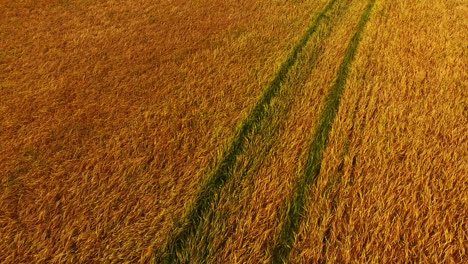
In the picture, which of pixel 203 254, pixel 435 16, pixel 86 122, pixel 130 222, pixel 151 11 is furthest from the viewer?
pixel 151 11

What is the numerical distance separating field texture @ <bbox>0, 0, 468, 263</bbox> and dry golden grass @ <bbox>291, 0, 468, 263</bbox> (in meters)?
0.01

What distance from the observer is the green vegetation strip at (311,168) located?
6.79 ft

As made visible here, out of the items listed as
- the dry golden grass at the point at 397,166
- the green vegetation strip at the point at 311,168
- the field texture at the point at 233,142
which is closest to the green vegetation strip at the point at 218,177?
the field texture at the point at 233,142

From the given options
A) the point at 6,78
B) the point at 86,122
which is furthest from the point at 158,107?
the point at 6,78

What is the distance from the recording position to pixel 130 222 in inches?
85.7

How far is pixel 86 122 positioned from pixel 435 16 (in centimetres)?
537

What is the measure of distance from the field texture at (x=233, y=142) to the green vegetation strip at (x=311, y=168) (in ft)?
0.04

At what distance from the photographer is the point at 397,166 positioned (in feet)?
8.31

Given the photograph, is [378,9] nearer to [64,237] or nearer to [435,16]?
[435,16]

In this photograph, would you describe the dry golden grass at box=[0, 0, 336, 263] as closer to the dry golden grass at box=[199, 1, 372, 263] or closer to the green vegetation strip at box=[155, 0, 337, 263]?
the green vegetation strip at box=[155, 0, 337, 263]

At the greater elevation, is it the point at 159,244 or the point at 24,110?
the point at 24,110

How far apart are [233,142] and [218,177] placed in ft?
1.41

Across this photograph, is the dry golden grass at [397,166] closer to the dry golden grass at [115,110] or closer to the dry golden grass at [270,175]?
the dry golden grass at [270,175]

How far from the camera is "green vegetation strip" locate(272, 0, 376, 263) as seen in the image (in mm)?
2068
